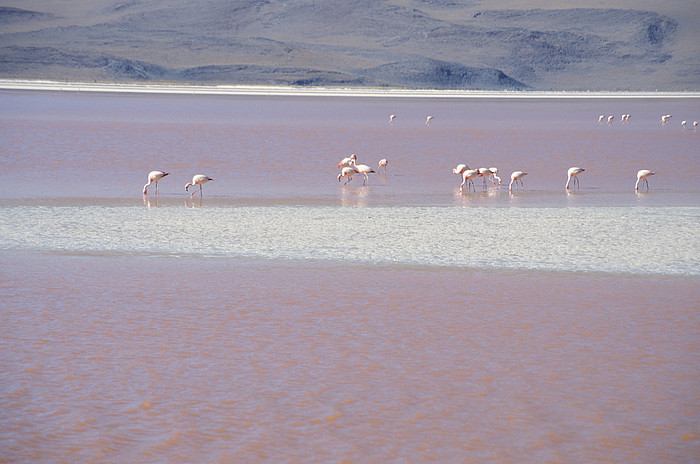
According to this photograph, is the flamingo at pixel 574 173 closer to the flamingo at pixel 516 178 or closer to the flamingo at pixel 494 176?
the flamingo at pixel 516 178

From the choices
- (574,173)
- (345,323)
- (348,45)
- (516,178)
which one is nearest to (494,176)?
(516,178)

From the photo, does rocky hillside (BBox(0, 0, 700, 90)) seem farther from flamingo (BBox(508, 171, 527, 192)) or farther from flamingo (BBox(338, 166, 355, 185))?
flamingo (BBox(338, 166, 355, 185))

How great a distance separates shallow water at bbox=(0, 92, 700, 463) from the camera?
244 inches

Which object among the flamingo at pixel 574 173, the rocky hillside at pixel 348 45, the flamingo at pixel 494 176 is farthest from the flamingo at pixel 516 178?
the rocky hillside at pixel 348 45

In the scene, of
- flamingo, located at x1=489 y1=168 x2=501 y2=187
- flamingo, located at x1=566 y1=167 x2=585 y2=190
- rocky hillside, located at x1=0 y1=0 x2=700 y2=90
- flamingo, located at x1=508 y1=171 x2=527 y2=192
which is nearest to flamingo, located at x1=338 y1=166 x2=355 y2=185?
flamingo, located at x1=489 y1=168 x2=501 y2=187

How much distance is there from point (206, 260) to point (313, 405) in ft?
16.5

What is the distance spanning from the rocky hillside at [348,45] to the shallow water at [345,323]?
97562 mm

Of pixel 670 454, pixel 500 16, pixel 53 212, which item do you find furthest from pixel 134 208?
pixel 500 16

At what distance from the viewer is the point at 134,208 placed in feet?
50.6

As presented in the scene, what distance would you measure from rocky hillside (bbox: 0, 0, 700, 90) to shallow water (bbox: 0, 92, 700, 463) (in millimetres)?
97562

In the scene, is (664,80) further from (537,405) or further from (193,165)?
(537,405)

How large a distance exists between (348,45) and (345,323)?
13551 cm

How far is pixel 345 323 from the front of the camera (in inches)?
345

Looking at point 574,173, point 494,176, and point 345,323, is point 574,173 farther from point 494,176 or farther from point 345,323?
point 345,323
